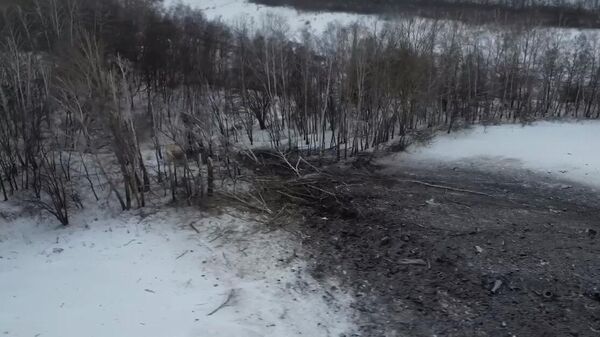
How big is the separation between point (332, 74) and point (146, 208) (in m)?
13.3

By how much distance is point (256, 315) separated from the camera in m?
11.6

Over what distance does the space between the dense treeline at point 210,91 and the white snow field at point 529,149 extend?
6.00ft

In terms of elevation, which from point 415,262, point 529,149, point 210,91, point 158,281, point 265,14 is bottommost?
point 158,281

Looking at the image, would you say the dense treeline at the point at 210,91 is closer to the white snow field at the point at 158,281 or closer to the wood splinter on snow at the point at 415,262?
the white snow field at the point at 158,281

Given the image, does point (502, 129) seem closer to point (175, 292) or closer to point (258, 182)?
point (258, 182)

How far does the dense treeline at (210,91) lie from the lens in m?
18.2

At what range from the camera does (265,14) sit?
49094mm

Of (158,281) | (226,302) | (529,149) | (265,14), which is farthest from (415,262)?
(265,14)

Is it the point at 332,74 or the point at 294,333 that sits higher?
the point at 332,74

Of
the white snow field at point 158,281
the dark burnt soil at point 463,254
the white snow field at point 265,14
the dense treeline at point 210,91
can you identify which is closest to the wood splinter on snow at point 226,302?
the white snow field at point 158,281

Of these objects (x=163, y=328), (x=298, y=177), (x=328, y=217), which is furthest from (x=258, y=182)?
(x=163, y=328)

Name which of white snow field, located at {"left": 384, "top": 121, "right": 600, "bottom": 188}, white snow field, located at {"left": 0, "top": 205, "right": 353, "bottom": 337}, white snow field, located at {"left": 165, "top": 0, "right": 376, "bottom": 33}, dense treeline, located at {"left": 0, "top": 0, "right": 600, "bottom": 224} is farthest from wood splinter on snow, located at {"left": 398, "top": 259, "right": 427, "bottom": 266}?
white snow field, located at {"left": 165, "top": 0, "right": 376, "bottom": 33}

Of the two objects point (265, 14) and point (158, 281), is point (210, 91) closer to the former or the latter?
point (158, 281)

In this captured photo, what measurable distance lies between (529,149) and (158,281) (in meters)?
19.3
